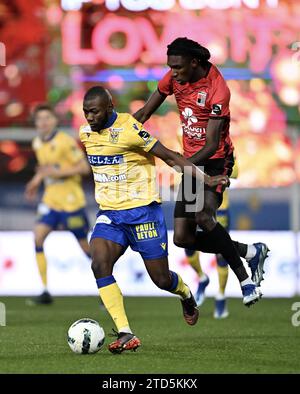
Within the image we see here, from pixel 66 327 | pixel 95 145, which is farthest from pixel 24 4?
pixel 95 145

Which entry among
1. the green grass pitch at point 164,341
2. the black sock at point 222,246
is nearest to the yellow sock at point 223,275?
the green grass pitch at point 164,341

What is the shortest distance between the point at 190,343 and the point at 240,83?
7.40 meters

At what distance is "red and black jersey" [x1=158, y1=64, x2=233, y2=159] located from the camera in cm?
887

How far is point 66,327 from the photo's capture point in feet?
34.6

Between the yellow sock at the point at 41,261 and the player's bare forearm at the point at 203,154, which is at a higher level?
the player's bare forearm at the point at 203,154

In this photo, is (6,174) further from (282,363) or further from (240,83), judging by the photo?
(282,363)

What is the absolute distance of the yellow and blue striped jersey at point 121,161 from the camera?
27.4ft

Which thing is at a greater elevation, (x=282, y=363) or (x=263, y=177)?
(x=263, y=177)

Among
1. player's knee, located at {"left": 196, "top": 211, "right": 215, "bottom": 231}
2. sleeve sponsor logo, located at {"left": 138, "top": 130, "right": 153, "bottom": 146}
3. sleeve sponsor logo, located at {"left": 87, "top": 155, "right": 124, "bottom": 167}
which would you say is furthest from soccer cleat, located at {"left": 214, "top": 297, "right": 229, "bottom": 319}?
sleeve sponsor logo, located at {"left": 138, "top": 130, "right": 153, "bottom": 146}

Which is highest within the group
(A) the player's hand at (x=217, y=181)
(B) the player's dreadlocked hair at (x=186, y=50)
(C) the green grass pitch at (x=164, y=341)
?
(B) the player's dreadlocked hair at (x=186, y=50)

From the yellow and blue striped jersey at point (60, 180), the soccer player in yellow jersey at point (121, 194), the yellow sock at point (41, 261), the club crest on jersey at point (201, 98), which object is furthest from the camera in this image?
the yellow and blue striped jersey at point (60, 180)

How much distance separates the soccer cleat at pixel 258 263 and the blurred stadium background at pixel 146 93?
5.07 metres

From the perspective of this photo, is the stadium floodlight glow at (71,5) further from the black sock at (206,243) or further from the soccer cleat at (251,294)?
the soccer cleat at (251,294)

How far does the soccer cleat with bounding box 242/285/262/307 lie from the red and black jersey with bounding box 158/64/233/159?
104 centimetres
